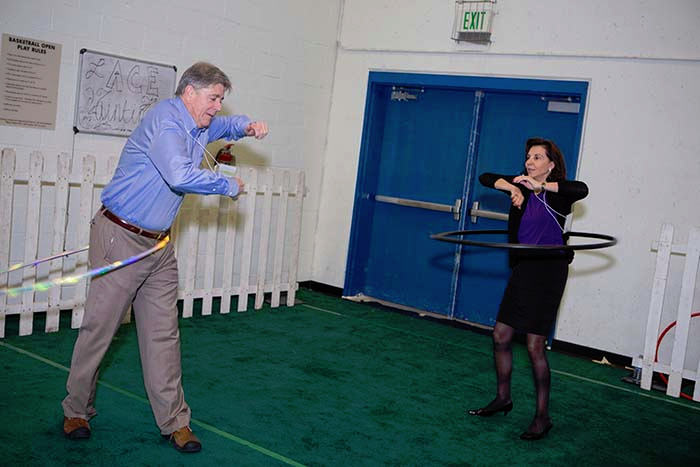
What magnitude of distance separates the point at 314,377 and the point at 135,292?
77.6 inches

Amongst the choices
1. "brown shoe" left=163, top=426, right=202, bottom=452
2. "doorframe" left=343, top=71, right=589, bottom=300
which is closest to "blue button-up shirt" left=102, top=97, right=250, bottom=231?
"brown shoe" left=163, top=426, right=202, bottom=452

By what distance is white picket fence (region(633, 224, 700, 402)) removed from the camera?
622cm

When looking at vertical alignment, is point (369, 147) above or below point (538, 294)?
above

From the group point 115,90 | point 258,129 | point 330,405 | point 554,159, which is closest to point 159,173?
point 258,129

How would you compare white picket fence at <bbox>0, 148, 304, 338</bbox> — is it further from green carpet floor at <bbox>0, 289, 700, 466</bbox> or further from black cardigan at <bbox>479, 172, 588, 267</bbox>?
black cardigan at <bbox>479, 172, 588, 267</bbox>

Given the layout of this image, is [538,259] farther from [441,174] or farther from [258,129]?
[441,174]

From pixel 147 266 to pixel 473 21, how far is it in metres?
4.82

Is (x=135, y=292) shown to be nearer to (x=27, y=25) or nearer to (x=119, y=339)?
(x=119, y=339)

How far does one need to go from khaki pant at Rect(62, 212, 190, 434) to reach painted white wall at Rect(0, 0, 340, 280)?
243cm

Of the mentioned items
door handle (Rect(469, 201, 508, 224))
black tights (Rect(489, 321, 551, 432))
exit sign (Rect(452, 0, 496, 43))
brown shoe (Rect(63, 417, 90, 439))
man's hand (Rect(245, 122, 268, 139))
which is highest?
exit sign (Rect(452, 0, 496, 43))

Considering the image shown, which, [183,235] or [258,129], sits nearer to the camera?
[258,129]

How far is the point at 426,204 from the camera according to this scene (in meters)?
8.18

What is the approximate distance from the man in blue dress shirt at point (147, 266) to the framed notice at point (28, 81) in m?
2.46

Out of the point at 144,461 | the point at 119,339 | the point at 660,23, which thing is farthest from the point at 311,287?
the point at 144,461
